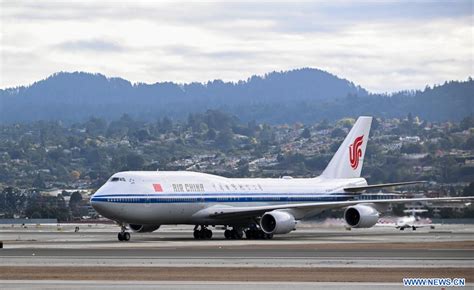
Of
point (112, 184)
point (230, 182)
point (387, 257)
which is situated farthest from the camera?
point (230, 182)

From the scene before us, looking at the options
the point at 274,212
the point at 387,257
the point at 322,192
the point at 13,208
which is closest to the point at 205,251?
the point at 387,257

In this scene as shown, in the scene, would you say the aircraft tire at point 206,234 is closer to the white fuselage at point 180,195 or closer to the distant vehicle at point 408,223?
the white fuselage at point 180,195

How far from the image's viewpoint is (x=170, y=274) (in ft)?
129

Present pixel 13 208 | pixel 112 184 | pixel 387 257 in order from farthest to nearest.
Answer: pixel 13 208 → pixel 112 184 → pixel 387 257

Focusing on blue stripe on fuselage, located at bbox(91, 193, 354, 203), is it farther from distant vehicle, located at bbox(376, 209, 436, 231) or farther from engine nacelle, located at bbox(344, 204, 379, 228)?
distant vehicle, located at bbox(376, 209, 436, 231)

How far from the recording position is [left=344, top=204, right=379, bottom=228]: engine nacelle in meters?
74.7

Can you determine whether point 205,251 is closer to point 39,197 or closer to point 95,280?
point 95,280

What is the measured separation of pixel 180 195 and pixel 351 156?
18.0m

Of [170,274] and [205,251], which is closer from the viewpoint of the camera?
[170,274]

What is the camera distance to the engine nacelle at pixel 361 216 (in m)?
74.7

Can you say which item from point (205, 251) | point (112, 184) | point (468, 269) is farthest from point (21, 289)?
point (112, 184)

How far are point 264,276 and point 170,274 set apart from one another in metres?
3.20

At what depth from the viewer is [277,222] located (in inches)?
2773

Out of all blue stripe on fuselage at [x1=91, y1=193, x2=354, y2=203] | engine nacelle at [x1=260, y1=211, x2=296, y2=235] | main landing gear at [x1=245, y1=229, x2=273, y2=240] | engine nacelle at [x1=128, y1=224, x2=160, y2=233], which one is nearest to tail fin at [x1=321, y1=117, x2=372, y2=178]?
blue stripe on fuselage at [x1=91, y1=193, x2=354, y2=203]
